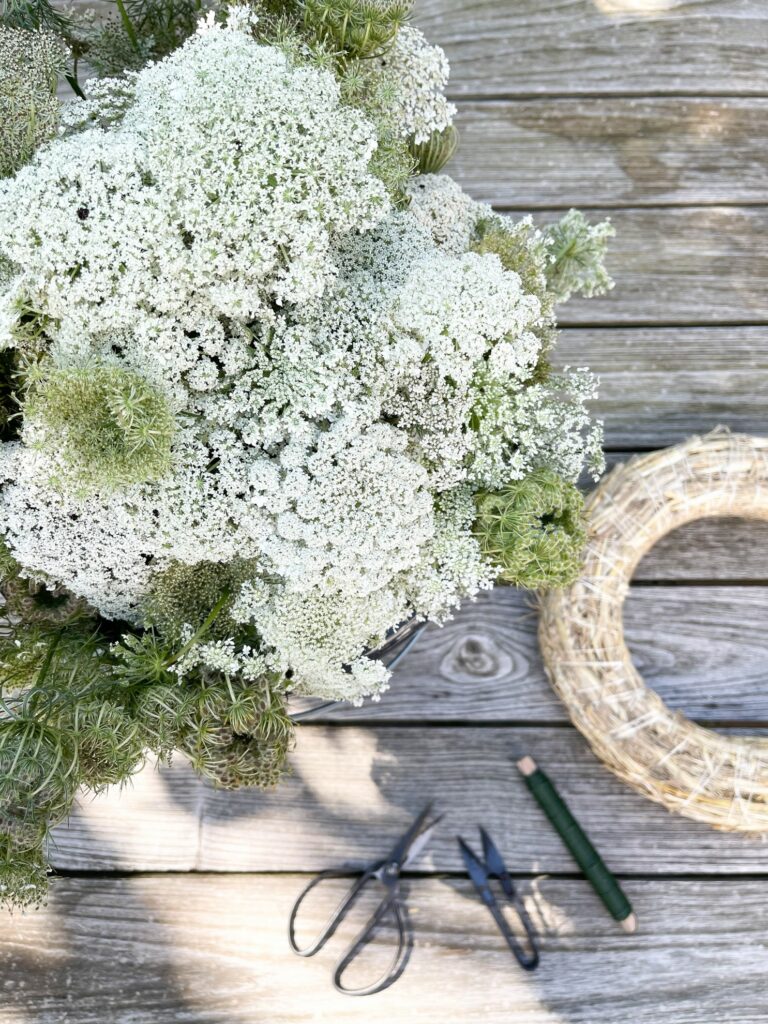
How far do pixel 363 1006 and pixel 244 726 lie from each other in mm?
694

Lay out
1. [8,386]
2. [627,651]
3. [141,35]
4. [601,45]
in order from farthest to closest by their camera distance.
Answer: [601,45], [627,651], [141,35], [8,386]

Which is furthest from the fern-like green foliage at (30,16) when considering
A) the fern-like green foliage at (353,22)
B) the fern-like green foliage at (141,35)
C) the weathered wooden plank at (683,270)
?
the weathered wooden plank at (683,270)

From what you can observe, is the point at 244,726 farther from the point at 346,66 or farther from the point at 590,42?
the point at 590,42

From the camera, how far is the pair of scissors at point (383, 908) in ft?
4.40

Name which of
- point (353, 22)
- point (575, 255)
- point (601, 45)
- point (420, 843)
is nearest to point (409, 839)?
point (420, 843)

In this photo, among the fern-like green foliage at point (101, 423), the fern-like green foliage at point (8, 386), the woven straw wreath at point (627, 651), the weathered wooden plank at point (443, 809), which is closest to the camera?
the fern-like green foliage at point (101, 423)

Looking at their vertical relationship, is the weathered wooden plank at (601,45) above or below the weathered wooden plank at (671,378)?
above

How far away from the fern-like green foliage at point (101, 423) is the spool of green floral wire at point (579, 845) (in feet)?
2.77

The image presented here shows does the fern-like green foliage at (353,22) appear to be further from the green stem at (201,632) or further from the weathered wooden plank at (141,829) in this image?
the weathered wooden plank at (141,829)

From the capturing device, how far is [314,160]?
0.83 metres

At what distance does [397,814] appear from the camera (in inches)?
54.5

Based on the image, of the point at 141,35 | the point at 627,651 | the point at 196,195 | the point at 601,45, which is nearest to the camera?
the point at 196,195

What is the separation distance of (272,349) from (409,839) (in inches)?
33.4

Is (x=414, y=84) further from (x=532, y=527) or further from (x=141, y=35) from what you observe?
(x=532, y=527)
